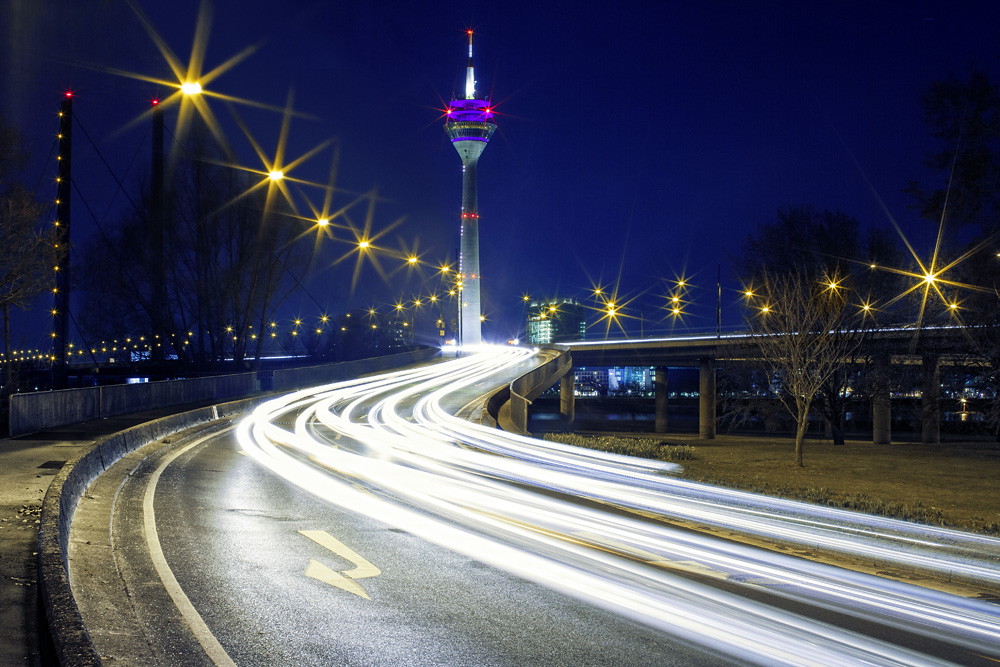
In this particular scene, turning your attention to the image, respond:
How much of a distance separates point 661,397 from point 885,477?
60607mm

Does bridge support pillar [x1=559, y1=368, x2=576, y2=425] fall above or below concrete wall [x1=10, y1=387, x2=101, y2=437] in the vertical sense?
below

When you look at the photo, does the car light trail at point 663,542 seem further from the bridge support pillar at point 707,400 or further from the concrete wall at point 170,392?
the bridge support pillar at point 707,400

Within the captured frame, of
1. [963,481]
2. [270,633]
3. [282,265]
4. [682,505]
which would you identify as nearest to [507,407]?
[963,481]

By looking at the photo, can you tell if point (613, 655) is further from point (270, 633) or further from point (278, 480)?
point (278, 480)

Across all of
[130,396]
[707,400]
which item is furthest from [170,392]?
[707,400]

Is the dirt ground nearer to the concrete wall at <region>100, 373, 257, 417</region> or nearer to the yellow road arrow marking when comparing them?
the yellow road arrow marking

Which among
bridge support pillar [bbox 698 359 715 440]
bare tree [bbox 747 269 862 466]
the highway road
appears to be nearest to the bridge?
bridge support pillar [bbox 698 359 715 440]

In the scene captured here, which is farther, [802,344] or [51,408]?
[802,344]

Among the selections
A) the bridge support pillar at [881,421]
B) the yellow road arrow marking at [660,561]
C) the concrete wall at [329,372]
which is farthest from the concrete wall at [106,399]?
the bridge support pillar at [881,421]

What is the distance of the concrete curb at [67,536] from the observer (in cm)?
500

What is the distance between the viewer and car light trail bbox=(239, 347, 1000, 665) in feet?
20.1

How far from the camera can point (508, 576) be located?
7770 mm

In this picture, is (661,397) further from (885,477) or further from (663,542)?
(663,542)

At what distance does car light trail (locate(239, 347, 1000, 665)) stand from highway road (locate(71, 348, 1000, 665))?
0.03 meters
